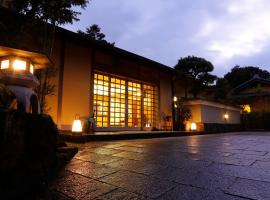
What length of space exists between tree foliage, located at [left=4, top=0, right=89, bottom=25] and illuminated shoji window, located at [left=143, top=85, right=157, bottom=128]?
6.42m

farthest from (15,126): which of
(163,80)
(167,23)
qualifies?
(167,23)

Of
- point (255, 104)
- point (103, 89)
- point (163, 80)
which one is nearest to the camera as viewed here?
point (103, 89)

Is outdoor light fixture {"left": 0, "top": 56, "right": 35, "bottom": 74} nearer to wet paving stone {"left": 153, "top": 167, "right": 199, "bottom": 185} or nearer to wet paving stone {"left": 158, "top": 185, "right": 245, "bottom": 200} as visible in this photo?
A: wet paving stone {"left": 153, "top": 167, "right": 199, "bottom": 185}

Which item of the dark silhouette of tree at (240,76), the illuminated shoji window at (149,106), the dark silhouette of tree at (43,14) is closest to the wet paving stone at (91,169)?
the dark silhouette of tree at (43,14)

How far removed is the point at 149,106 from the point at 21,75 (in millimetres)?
9307

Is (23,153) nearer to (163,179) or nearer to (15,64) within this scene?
(163,179)

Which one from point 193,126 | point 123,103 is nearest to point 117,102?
point 123,103

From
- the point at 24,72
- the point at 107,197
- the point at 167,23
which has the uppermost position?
the point at 167,23

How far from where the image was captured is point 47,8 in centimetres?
599

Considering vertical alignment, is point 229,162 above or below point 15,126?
below

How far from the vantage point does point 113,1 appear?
194 ft

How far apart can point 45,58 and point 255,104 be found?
2366 centimetres

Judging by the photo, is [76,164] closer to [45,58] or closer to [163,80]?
[45,58]

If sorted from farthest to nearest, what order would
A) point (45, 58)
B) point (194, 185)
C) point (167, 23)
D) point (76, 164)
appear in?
1. point (167, 23)
2. point (45, 58)
3. point (76, 164)
4. point (194, 185)
